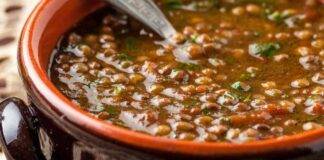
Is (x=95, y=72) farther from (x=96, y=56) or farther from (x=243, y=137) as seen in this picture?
(x=243, y=137)

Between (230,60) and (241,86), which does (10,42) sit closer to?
(230,60)

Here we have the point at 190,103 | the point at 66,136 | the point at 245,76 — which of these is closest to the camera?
the point at 66,136

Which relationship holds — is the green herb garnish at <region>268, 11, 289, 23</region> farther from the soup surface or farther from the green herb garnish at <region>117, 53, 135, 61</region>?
the green herb garnish at <region>117, 53, 135, 61</region>

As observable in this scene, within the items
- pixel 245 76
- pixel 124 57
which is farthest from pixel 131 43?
pixel 245 76

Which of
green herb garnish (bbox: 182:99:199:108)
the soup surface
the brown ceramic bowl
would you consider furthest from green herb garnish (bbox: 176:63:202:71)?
the brown ceramic bowl

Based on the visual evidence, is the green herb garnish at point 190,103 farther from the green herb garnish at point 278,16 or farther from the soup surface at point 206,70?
the green herb garnish at point 278,16

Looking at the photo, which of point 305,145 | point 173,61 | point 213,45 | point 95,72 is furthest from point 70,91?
point 305,145

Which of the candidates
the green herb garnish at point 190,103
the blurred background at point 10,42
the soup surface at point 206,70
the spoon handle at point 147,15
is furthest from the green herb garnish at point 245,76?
the blurred background at point 10,42
